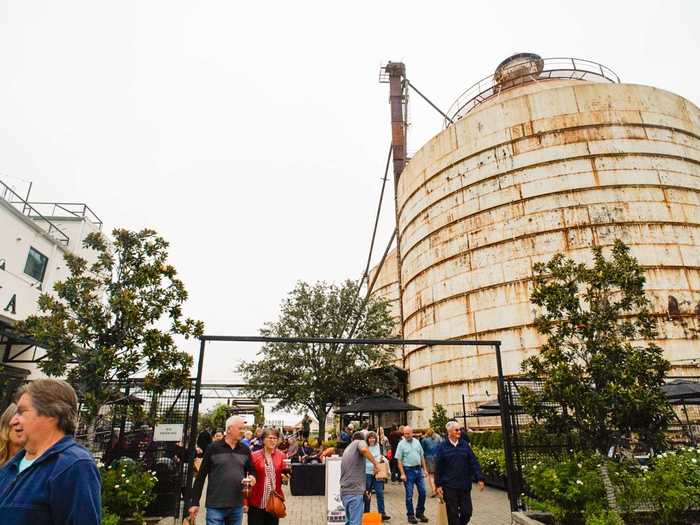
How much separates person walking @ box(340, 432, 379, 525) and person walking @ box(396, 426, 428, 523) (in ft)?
7.50

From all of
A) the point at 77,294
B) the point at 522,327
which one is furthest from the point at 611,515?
the point at 522,327

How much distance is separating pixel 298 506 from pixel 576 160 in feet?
57.7

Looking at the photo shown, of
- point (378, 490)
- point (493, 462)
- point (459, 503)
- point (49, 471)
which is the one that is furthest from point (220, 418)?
point (49, 471)

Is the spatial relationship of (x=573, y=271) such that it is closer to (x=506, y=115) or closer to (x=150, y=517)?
(x=150, y=517)

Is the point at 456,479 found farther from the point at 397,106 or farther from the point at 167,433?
the point at 397,106

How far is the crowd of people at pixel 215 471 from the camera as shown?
184 centimetres

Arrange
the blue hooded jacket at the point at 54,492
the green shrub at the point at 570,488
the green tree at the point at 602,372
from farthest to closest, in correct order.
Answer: the green tree at the point at 602,372 → the green shrub at the point at 570,488 → the blue hooded jacket at the point at 54,492

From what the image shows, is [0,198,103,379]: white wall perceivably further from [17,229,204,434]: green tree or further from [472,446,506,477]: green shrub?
[472,446,506,477]: green shrub

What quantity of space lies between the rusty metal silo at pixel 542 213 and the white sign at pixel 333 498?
37.8ft

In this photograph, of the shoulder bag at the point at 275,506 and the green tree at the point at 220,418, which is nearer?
the shoulder bag at the point at 275,506

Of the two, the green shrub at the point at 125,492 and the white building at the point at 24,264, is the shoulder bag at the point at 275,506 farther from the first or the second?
the white building at the point at 24,264


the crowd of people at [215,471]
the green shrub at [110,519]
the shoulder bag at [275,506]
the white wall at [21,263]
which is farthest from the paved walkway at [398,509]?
the white wall at [21,263]

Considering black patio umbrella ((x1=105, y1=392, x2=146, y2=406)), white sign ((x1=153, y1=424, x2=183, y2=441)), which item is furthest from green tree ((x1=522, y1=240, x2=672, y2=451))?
black patio umbrella ((x1=105, y1=392, x2=146, y2=406))

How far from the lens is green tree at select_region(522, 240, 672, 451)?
646 centimetres
